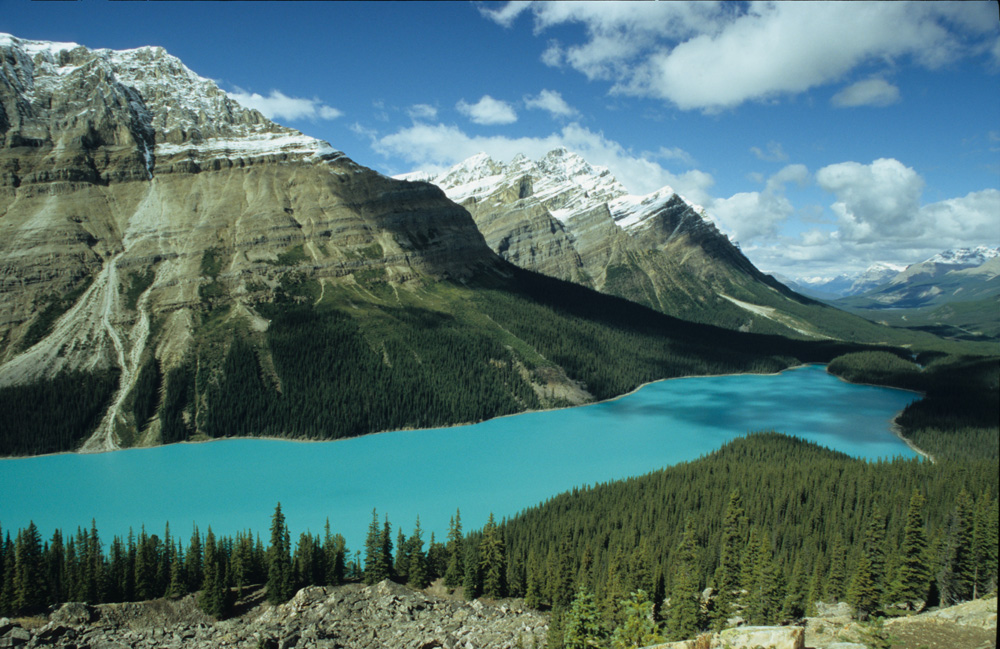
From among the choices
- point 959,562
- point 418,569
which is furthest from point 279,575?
point 959,562

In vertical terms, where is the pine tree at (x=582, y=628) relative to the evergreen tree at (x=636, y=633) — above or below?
below

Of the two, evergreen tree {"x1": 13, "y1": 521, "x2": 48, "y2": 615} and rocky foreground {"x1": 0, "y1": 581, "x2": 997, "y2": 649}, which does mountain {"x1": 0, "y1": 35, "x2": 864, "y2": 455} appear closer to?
evergreen tree {"x1": 13, "y1": 521, "x2": 48, "y2": 615}

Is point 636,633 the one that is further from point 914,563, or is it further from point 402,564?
point 402,564

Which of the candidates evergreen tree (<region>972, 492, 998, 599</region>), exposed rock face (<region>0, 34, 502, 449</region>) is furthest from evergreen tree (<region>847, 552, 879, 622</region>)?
exposed rock face (<region>0, 34, 502, 449</region>)

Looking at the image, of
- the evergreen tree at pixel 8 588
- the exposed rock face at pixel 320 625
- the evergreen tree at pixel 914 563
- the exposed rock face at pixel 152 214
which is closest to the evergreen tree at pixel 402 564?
Result: the exposed rock face at pixel 320 625

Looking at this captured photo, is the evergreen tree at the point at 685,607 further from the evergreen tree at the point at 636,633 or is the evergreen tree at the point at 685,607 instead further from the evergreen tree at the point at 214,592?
the evergreen tree at the point at 214,592

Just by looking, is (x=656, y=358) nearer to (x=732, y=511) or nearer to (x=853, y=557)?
(x=732, y=511)
